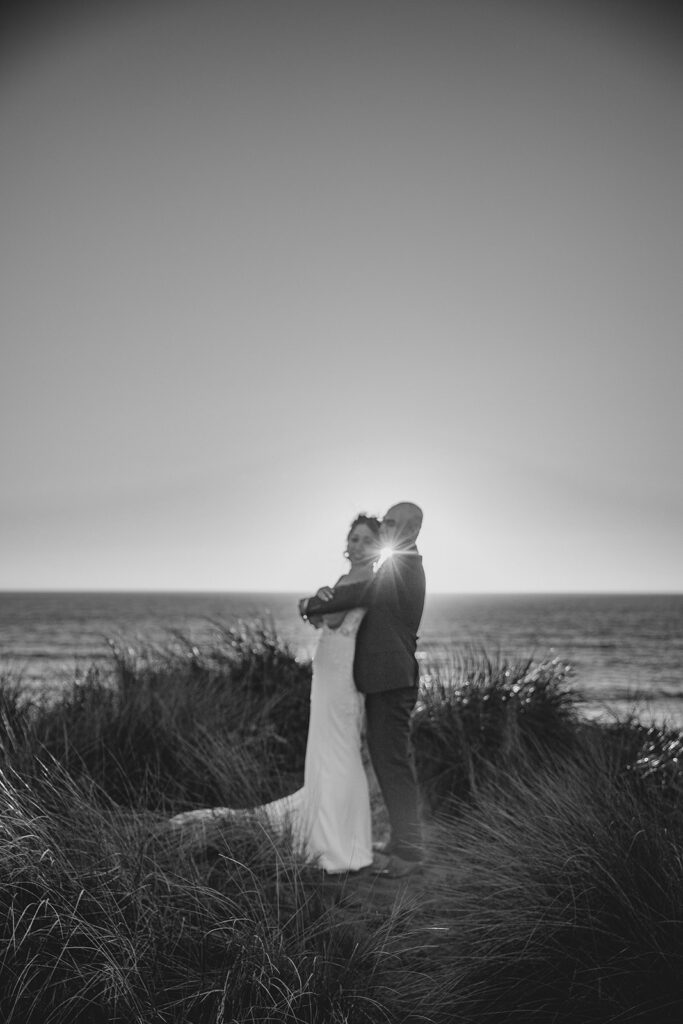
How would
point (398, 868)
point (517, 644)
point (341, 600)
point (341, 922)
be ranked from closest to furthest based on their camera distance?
point (341, 922)
point (398, 868)
point (341, 600)
point (517, 644)

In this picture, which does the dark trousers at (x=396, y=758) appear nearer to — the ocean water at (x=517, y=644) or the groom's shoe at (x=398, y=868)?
the groom's shoe at (x=398, y=868)

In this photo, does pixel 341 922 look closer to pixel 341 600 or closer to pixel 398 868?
pixel 398 868

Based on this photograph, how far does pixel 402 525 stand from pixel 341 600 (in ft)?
2.16

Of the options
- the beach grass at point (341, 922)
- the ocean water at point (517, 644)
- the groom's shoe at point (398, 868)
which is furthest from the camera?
the ocean water at point (517, 644)

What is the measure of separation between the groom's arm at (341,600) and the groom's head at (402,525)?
335mm

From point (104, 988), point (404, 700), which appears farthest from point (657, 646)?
point (104, 988)

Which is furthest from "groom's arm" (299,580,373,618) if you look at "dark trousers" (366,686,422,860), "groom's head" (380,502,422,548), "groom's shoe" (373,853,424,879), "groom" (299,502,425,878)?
"groom's shoe" (373,853,424,879)


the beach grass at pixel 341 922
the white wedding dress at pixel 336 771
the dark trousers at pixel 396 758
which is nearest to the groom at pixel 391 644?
the dark trousers at pixel 396 758

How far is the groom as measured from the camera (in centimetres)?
512

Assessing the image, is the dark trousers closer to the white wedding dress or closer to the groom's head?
the white wedding dress

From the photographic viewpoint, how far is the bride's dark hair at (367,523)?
5348mm

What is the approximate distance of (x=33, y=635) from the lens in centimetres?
5162

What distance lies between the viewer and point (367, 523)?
536cm

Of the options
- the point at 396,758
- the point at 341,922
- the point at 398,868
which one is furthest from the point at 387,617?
the point at 341,922
